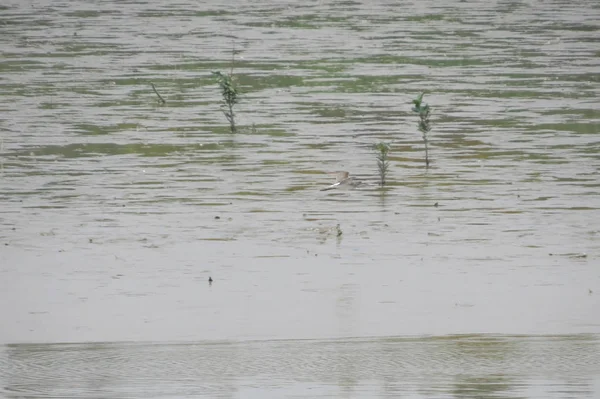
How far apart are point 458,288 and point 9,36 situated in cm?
2515

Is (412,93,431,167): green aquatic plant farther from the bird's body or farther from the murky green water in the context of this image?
the bird's body

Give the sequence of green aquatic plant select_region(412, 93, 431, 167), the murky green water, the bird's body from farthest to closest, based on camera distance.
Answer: green aquatic plant select_region(412, 93, 431, 167), the bird's body, the murky green water

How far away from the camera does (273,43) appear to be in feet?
105

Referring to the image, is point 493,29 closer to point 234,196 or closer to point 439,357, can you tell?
point 234,196

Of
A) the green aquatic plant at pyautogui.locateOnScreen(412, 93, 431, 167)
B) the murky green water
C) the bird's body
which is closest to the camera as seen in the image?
the murky green water

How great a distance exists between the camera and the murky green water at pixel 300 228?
8312 millimetres

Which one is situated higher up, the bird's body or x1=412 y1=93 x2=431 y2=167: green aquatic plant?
x1=412 y1=93 x2=431 y2=167: green aquatic plant

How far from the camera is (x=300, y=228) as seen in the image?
13.1 m

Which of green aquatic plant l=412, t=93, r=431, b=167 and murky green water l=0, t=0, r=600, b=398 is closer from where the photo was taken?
murky green water l=0, t=0, r=600, b=398

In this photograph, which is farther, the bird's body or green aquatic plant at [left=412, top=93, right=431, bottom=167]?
green aquatic plant at [left=412, top=93, right=431, bottom=167]

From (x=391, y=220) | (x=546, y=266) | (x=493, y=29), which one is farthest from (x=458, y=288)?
(x=493, y=29)

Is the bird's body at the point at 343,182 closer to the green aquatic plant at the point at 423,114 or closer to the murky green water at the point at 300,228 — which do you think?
the murky green water at the point at 300,228

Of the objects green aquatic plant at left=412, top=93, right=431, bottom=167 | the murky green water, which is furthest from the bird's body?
green aquatic plant at left=412, top=93, right=431, bottom=167

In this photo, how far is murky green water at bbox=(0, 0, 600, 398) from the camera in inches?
327
